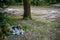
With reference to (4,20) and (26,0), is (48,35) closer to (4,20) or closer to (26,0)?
(4,20)

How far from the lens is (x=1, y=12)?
7645 millimetres

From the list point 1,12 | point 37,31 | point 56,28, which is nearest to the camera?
point 1,12

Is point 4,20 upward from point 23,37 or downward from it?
upward

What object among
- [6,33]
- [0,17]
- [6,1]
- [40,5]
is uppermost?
[6,1]

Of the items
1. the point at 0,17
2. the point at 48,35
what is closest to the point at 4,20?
the point at 0,17

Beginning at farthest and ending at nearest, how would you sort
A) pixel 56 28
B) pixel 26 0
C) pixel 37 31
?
pixel 26 0 < pixel 56 28 < pixel 37 31

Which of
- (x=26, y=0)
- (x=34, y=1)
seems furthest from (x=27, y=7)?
(x=34, y=1)

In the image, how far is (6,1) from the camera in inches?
314

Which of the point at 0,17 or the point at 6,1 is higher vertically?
the point at 6,1

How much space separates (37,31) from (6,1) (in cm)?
201

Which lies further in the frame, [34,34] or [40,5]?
[40,5]

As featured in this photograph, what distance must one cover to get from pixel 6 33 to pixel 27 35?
941 mm

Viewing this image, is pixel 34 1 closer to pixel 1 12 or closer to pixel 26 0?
pixel 26 0

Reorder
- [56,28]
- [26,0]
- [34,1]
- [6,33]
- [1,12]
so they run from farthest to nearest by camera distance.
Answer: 1. [34,1]
2. [26,0]
3. [56,28]
4. [1,12]
5. [6,33]
